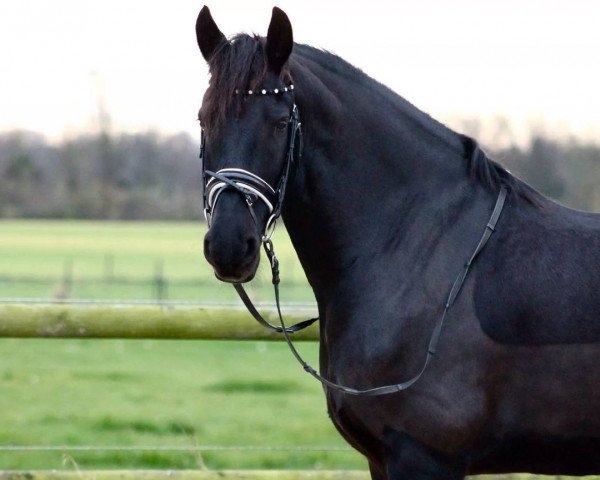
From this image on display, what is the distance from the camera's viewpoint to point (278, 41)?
3230 mm

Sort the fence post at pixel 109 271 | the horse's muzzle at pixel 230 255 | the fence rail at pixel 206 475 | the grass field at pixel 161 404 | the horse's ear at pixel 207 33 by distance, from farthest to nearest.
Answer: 1. the fence post at pixel 109 271
2. the grass field at pixel 161 404
3. the fence rail at pixel 206 475
4. the horse's ear at pixel 207 33
5. the horse's muzzle at pixel 230 255

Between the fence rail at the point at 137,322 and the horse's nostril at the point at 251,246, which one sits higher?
Result: the horse's nostril at the point at 251,246

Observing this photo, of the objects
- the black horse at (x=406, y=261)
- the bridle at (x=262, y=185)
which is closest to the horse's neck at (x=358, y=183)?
the black horse at (x=406, y=261)

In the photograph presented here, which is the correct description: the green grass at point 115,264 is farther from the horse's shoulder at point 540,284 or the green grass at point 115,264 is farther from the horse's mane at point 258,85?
the horse's shoulder at point 540,284

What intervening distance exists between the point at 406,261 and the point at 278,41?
2.83ft

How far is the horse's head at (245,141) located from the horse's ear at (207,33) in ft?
0.27

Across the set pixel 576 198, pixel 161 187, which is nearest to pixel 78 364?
pixel 576 198

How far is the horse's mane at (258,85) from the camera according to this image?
3182mm

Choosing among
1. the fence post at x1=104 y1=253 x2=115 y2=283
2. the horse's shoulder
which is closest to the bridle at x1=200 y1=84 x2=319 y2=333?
the horse's shoulder

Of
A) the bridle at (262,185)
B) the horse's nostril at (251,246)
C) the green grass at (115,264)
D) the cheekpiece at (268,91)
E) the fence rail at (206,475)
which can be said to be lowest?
the green grass at (115,264)

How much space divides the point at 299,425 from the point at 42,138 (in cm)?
3933

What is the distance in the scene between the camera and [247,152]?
3.17 metres

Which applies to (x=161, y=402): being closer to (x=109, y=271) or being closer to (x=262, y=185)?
(x=262, y=185)

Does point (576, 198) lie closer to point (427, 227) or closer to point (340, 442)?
point (340, 442)
